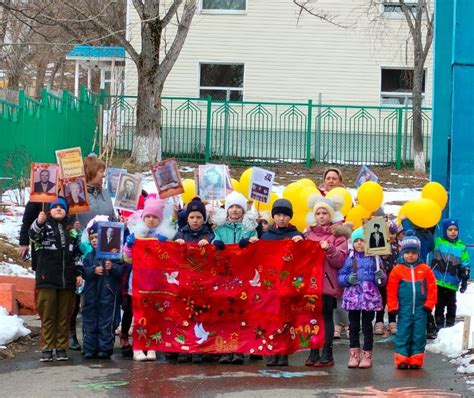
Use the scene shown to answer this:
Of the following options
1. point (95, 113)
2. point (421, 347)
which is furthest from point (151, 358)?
point (95, 113)

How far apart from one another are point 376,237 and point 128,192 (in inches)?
108

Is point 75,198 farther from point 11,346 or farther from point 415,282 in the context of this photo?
point 415,282

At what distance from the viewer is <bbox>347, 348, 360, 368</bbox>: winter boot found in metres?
9.89

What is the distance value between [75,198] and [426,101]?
21.8 meters

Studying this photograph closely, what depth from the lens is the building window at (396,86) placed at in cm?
3172

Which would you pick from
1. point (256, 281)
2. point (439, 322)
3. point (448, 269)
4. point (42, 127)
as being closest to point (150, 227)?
point (256, 281)

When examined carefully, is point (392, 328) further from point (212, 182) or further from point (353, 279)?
point (212, 182)

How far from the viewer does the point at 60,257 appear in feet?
33.4

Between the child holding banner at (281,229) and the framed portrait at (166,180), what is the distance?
112 cm

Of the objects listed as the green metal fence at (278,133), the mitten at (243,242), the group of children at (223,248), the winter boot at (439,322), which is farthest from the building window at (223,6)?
the mitten at (243,242)

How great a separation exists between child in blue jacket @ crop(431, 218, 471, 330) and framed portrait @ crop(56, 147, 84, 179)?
4.08 meters

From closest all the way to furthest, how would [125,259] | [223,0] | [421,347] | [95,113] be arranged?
[421,347] < [125,259] < [95,113] < [223,0]

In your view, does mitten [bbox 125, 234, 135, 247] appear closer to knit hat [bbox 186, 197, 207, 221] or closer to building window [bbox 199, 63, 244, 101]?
knit hat [bbox 186, 197, 207, 221]

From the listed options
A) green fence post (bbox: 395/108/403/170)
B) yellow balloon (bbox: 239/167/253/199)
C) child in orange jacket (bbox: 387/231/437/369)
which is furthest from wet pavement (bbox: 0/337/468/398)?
green fence post (bbox: 395/108/403/170)
